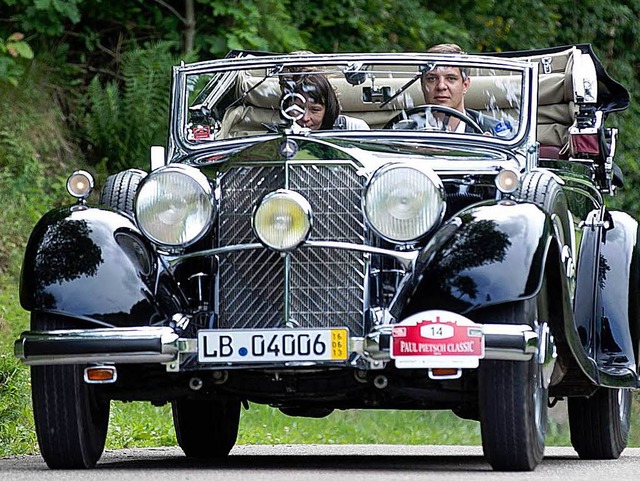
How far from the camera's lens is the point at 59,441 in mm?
6137

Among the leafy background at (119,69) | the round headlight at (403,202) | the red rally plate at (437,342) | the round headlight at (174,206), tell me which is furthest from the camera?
the leafy background at (119,69)

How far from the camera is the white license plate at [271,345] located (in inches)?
229

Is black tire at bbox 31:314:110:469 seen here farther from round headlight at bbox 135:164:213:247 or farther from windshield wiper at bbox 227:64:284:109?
windshield wiper at bbox 227:64:284:109

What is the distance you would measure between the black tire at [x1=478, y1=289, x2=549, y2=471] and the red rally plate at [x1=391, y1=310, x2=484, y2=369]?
198 mm

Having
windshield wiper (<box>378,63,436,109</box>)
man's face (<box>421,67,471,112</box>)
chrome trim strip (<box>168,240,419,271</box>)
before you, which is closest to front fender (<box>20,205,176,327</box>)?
chrome trim strip (<box>168,240,419,271</box>)

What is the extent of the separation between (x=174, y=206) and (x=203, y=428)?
6.96ft

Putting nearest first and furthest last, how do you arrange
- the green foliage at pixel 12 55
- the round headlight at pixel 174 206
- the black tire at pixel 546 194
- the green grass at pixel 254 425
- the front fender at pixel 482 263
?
the front fender at pixel 482 263 < the round headlight at pixel 174 206 < the black tire at pixel 546 194 < the green grass at pixel 254 425 < the green foliage at pixel 12 55

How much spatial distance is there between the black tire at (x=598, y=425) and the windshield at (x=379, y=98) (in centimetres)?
161

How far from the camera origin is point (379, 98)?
7496mm

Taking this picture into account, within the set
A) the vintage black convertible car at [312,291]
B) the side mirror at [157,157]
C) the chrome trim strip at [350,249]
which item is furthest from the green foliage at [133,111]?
the chrome trim strip at [350,249]

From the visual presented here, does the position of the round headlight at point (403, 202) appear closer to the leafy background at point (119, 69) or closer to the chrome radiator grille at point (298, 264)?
the chrome radiator grille at point (298, 264)

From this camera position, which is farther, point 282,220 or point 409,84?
point 409,84

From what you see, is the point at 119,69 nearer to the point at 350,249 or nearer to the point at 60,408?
the point at 60,408

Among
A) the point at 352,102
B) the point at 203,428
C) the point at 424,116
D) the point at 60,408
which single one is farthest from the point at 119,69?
the point at 60,408
